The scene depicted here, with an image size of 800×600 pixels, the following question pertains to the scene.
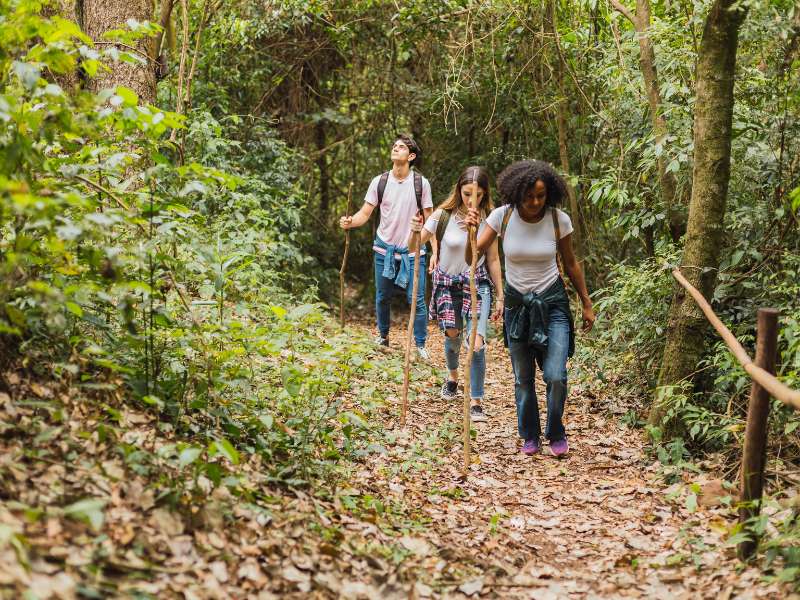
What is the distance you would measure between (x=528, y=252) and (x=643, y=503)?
1884 mm

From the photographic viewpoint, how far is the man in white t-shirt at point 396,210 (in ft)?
25.6

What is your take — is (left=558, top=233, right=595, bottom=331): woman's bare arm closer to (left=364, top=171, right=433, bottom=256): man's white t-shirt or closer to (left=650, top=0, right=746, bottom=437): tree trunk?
(left=650, top=0, right=746, bottom=437): tree trunk

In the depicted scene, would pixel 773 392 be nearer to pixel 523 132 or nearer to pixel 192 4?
pixel 523 132

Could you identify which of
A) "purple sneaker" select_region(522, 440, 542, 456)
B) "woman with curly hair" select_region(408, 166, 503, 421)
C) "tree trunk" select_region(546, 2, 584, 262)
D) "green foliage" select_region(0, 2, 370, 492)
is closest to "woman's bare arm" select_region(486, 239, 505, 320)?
"woman with curly hair" select_region(408, 166, 503, 421)

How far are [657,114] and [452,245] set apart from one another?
7.24ft

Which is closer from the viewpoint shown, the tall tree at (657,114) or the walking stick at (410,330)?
the walking stick at (410,330)

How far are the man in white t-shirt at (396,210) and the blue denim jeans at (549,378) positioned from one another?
224 cm

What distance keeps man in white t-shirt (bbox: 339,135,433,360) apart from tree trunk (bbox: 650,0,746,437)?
296 cm

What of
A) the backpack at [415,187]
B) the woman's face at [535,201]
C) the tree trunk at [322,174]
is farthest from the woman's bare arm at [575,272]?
the tree trunk at [322,174]

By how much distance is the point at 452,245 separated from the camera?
641 cm

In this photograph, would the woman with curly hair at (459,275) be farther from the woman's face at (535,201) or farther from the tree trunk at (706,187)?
the tree trunk at (706,187)

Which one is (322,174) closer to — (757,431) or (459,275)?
(459,275)

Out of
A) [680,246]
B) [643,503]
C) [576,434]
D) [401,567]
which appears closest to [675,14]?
[680,246]

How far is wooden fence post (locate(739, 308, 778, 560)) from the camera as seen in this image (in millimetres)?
3400
